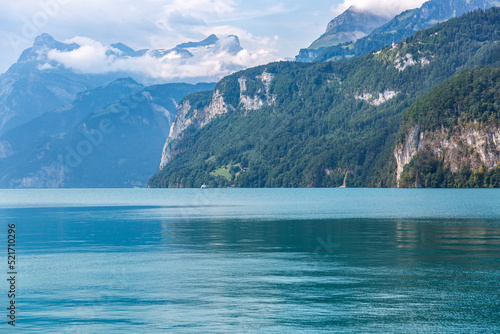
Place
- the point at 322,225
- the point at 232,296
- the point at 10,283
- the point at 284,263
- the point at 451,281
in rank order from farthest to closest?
1. the point at 322,225
2. the point at 284,263
3. the point at 10,283
4. the point at 451,281
5. the point at 232,296

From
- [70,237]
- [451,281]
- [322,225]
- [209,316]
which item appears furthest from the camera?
[322,225]

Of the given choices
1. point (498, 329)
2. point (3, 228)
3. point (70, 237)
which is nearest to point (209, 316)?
point (498, 329)

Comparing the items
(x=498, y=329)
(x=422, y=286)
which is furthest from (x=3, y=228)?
(x=498, y=329)

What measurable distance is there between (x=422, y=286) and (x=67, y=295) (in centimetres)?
2209

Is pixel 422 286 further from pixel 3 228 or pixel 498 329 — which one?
pixel 3 228

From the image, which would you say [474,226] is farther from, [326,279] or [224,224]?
[326,279]

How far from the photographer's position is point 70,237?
2926 inches

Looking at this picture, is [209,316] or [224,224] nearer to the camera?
[209,316]

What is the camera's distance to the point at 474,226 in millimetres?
78188

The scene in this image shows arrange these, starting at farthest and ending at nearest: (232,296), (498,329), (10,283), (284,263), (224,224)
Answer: (224,224), (284,263), (10,283), (232,296), (498,329)

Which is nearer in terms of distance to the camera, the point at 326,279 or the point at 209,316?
the point at 209,316

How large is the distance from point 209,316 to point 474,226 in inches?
2278

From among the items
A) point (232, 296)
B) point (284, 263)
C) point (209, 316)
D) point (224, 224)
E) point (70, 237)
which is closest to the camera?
point (209, 316)

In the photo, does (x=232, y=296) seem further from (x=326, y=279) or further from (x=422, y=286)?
(x=422, y=286)
